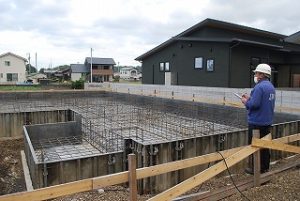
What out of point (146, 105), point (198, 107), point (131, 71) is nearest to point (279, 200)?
point (198, 107)

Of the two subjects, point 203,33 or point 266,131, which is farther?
point 203,33

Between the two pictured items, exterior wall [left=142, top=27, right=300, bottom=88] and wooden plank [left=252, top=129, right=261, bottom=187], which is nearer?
wooden plank [left=252, top=129, right=261, bottom=187]

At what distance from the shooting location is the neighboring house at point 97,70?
134 feet

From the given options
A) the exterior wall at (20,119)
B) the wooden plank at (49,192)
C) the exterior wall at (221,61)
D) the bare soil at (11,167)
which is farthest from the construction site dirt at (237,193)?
the exterior wall at (221,61)

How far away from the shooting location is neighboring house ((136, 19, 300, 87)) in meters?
14.8

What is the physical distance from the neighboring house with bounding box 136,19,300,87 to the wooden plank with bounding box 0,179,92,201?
41.8ft

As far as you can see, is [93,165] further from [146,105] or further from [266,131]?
[146,105]

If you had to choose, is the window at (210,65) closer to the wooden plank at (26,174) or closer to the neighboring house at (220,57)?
the neighboring house at (220,57)

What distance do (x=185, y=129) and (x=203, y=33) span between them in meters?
10.0

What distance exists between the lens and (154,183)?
15.2ft

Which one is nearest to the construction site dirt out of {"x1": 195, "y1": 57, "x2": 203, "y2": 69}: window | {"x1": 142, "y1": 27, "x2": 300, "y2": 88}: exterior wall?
{"x1": 142, "y1": 27, "x2": 300, "y2": 88}: exterior wall

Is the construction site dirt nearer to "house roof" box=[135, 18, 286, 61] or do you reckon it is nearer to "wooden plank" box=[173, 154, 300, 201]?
"wooden plank" box=[173, 154, 300, 201]

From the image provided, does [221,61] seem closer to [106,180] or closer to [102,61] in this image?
[106,180]

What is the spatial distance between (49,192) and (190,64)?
1477 cm
